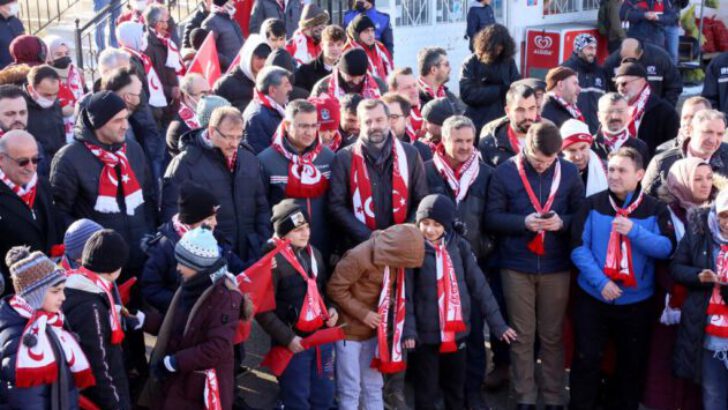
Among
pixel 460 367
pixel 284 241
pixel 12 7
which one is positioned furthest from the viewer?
pixel 12 7

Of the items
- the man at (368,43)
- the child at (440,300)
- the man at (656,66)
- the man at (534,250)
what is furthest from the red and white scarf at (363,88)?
the man at (656,66)

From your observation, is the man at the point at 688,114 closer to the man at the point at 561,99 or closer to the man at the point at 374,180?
the man at the point at 561,99

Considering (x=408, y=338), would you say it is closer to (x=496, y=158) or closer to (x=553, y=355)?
(x=553, y=355)

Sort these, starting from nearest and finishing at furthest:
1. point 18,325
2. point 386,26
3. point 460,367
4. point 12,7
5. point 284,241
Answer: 1. point 18,325
2. point 284,241
3. point 460,367
4. point 12,7
5. point 386,26

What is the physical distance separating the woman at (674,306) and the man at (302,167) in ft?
7.07

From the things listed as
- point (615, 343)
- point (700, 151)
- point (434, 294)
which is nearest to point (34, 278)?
point (434, 294)

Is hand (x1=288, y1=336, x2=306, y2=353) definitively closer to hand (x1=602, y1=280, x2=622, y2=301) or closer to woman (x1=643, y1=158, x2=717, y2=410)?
hand (x1=602, y1=280, x2=622, y2=301)

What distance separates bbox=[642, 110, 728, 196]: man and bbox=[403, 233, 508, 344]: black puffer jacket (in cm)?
148

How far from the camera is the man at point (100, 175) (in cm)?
541

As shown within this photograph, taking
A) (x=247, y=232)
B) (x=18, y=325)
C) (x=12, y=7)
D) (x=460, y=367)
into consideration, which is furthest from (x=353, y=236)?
(x=12, y=7)

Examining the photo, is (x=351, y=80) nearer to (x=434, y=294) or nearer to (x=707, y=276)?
(x=434, y=294)

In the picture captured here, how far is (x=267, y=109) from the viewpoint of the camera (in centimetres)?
680

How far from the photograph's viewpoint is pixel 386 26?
10.7 meters

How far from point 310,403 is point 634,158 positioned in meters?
2.45
